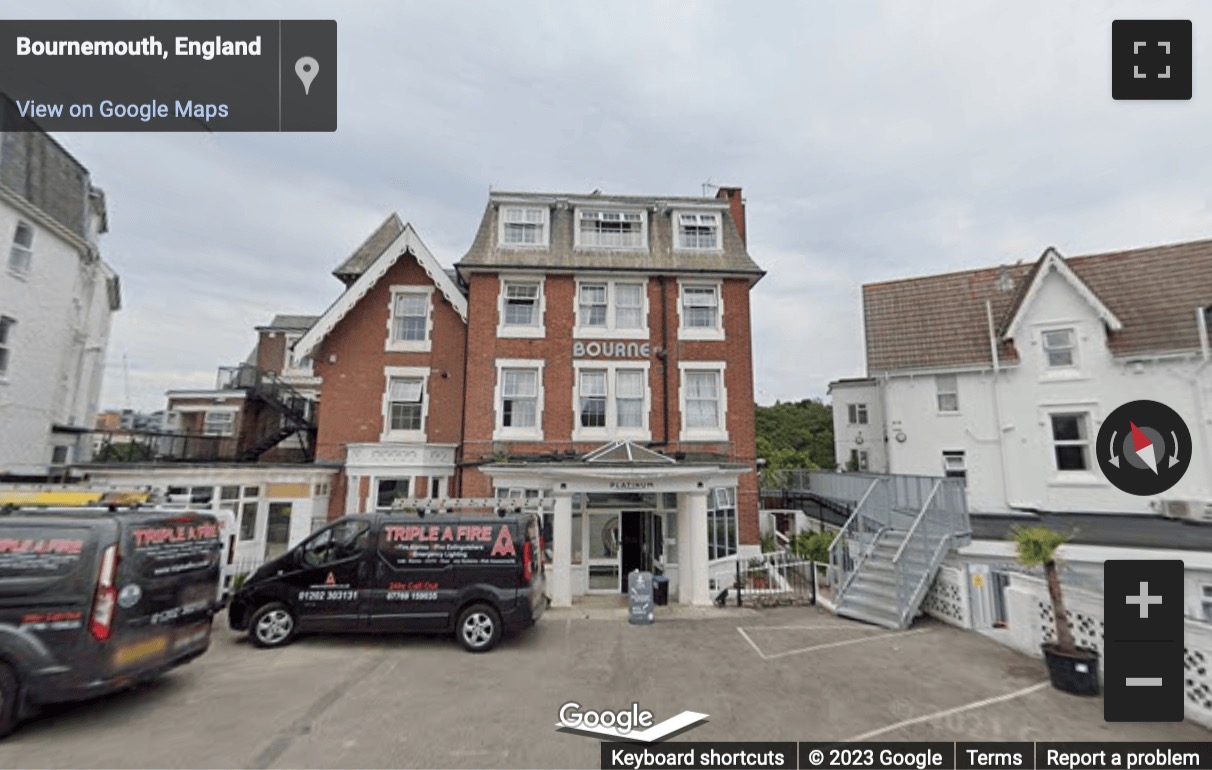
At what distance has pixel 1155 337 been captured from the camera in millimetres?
16359

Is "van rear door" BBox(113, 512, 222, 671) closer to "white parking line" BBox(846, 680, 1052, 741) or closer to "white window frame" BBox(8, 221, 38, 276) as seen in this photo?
"white parking line" BBox(846, 680, 1052, 741)

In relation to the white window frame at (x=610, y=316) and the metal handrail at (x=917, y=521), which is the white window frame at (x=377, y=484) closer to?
the white window frame at (x=610, y=316)

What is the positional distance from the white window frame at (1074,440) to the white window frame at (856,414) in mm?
8066

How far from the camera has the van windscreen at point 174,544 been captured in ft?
21.0

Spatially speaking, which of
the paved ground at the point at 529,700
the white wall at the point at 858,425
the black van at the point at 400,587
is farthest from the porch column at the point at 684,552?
the white wall at the point at 858,425

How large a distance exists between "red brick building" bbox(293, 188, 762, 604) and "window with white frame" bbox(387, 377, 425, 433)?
0.05 meters

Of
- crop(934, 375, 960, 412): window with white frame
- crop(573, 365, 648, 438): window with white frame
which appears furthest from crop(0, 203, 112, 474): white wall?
crop(934, 375, 960, 412): window with white frame

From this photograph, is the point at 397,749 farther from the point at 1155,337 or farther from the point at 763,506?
the point at 1155,337

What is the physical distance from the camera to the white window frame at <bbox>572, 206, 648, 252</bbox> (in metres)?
17.3

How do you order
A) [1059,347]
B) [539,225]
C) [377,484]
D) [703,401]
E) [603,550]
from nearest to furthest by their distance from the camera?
[603,550], [377,484], [703,401], [539,225], [1059,347]

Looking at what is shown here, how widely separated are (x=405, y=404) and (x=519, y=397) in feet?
12.9

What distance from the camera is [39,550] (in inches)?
236

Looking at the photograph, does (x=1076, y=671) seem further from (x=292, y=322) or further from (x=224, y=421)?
(x=292, y=322)

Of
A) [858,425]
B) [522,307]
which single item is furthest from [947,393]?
[522,307]
